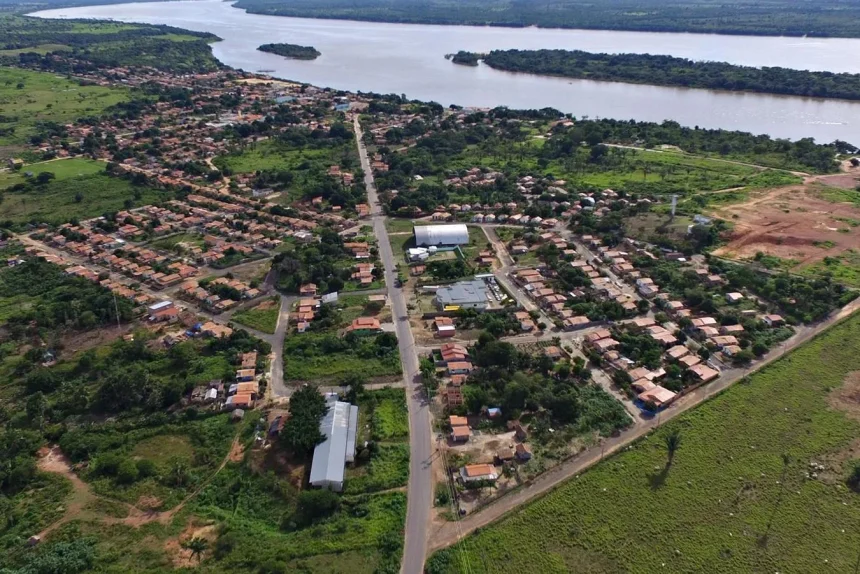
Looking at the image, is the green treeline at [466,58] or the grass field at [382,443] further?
the green treeline at [466,58]

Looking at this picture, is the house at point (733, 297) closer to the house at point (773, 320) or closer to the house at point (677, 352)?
the house at point (773, 320)

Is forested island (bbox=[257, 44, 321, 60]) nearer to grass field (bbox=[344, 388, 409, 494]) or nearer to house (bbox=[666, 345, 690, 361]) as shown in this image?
grass field (bbox=[344, 388, 409, 494])

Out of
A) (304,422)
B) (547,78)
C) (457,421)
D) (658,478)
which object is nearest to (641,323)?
(658,478)

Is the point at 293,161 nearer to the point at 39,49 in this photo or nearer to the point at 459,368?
the point at 459,368

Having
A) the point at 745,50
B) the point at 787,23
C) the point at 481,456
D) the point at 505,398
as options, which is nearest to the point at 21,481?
the point at 481,456

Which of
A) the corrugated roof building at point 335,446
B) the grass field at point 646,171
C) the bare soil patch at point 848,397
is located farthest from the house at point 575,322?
the grass field at point 646,171
